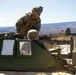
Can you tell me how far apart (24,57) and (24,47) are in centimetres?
26

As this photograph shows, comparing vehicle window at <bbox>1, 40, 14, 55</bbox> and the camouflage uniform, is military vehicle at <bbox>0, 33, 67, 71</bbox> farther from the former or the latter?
the camouflage uniform

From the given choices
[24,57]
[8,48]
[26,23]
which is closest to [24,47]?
[24,57]

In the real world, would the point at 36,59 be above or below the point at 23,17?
below

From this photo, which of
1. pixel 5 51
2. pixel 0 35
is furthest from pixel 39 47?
pixel 0 35

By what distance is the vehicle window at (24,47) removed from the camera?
8234 mm

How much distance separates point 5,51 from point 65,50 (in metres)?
3.59

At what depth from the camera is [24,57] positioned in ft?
26.9

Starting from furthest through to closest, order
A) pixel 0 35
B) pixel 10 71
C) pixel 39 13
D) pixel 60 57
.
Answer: pixel 39 13 → pixel 0 35 → pixel 60 57 → pixel 10 71

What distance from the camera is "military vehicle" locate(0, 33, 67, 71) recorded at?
26.8 feet

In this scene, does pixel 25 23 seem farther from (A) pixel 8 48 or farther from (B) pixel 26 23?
(A) pixel 8 48

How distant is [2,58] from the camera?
27.1 ft

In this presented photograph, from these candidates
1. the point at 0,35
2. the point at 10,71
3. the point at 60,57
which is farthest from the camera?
the point at 0,35

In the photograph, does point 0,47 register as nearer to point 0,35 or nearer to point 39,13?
point 0,35

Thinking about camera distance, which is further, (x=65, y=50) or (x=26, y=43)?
(x=65, y=50)
